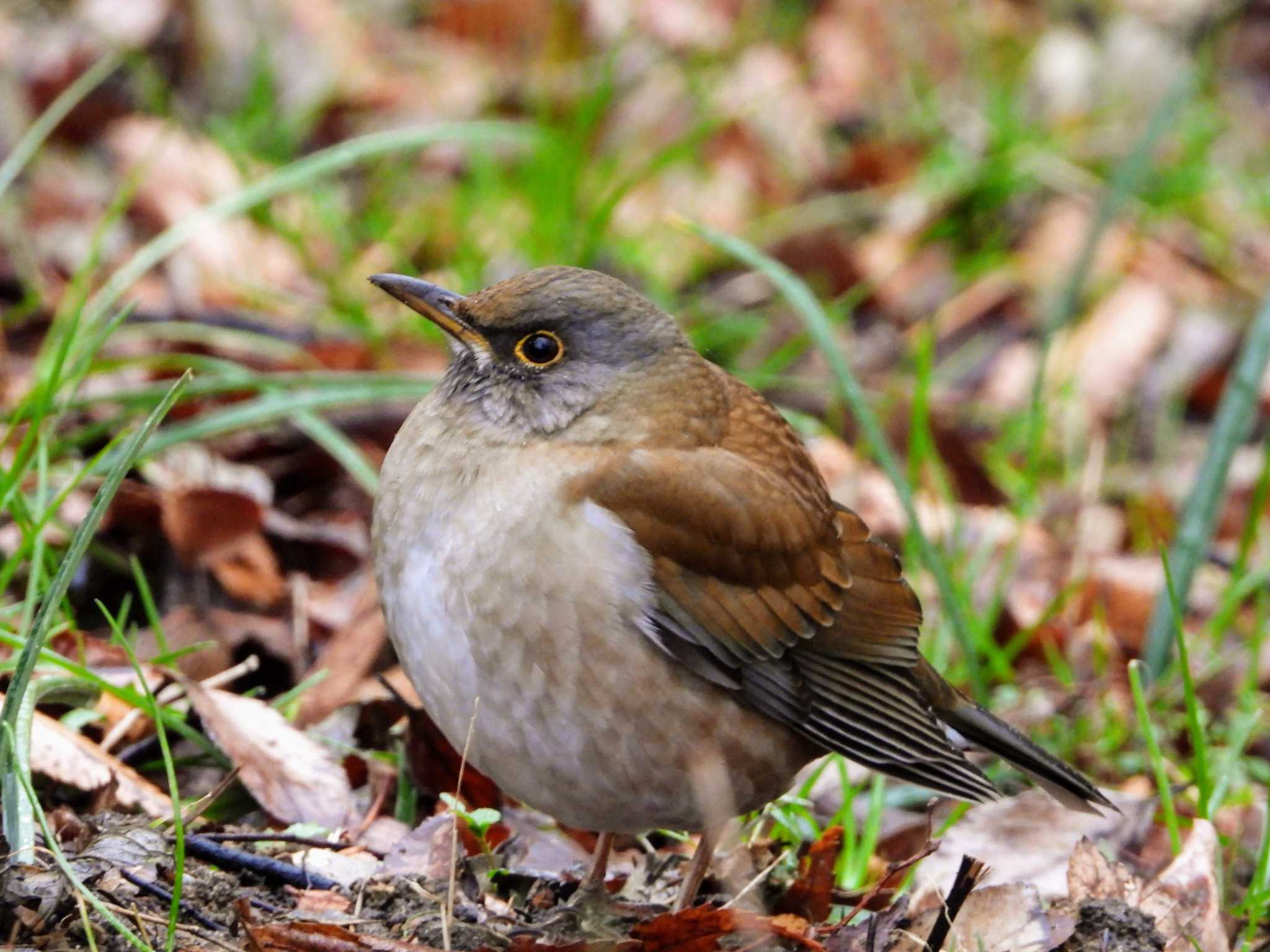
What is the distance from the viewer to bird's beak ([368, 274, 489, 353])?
10.9 ft

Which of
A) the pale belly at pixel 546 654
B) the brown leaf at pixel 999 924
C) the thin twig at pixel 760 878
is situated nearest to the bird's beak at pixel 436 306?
the pale belly at pixel 546 654

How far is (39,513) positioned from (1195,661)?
313cm

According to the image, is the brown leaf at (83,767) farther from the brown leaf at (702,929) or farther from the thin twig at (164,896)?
the brown leaf at (702,929)

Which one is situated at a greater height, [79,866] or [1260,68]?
[1260,68]

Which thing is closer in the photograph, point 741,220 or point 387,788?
point 387,788

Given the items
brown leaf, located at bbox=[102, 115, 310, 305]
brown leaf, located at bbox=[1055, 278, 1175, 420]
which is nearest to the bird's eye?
brown leaf, located at bbox=[102, 115, 310, 305]

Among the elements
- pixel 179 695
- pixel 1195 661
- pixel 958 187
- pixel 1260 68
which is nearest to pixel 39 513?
pixel 179 695

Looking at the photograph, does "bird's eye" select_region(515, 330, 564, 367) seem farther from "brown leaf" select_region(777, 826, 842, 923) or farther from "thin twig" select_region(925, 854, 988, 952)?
"thin twig" select_region(925, 854, 988, 952)

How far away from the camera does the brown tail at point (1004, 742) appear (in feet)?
11.7

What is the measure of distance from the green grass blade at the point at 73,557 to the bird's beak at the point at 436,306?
2.94 ft

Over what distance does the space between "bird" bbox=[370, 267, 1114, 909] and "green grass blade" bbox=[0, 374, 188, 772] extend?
0.73 meters

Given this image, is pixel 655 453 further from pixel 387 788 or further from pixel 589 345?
pixel 387 788

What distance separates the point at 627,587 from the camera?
308 centimetres

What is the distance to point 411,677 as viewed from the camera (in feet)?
10.3
